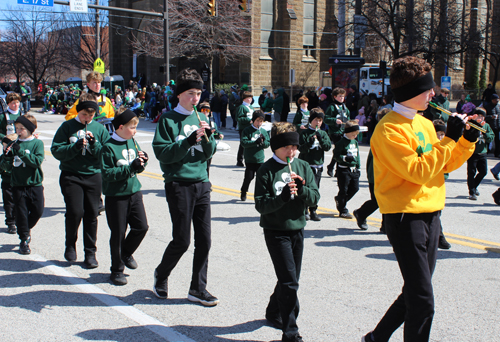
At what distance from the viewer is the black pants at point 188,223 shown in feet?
14.7

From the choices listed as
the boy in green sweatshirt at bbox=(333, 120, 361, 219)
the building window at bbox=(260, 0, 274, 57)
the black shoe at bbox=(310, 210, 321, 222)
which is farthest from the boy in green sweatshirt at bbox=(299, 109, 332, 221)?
the building window at bbox=(260, 0, 274, 57)

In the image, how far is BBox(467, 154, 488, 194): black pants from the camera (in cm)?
963

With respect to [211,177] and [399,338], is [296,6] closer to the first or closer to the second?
[211,177]

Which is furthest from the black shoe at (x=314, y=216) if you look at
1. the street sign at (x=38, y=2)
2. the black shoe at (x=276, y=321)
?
the street sign at (x=38, y=2)

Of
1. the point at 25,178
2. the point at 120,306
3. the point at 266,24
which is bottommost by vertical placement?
the point at 120,306

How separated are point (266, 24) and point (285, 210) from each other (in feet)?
134

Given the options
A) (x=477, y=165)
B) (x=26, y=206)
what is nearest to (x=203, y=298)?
(x=26, y=206)

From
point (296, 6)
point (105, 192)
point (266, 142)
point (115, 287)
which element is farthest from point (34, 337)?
point (296, 6)

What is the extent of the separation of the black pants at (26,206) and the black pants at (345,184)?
421 cm

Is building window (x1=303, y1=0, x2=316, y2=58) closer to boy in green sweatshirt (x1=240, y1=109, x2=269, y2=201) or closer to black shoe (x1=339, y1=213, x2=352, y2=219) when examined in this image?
boy in green sweatshirt (x1=240, y1=109, x2=269, y2=201)

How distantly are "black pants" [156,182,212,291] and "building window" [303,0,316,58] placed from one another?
4221cm

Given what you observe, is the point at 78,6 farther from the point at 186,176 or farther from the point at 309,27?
the point at 309,27

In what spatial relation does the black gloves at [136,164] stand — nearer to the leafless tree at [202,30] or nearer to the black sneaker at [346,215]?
the black sneaker at [346,215]

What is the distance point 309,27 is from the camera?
45.5 metres
